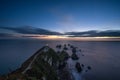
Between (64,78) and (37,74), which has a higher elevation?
(37,74)

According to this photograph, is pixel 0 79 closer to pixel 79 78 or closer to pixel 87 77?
pixel 79 78

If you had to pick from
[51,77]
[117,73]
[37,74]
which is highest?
[37,74]

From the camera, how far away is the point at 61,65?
54.8m

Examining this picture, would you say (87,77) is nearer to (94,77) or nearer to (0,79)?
A: (94,77)

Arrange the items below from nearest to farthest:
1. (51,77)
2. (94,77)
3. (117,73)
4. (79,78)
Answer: (51,77), (79,78), (94,77), (117,73)

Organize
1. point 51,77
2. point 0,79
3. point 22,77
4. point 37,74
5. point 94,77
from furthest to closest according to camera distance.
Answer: point 94,77 < point 51,77 < point 37,74 < point 22,77 < point 0,79

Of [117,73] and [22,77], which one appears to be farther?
[117,73]

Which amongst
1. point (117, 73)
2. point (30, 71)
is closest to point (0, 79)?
point (30, 71)

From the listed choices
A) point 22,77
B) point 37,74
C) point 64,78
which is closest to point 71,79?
point 64,78

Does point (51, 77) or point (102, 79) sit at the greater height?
point (51, 77)

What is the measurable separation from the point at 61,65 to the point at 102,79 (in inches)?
637

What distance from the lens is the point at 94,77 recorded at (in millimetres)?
47156

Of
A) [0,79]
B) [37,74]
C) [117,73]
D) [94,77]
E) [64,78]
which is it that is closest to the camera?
[0,79]

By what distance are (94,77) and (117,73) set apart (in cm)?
1093
